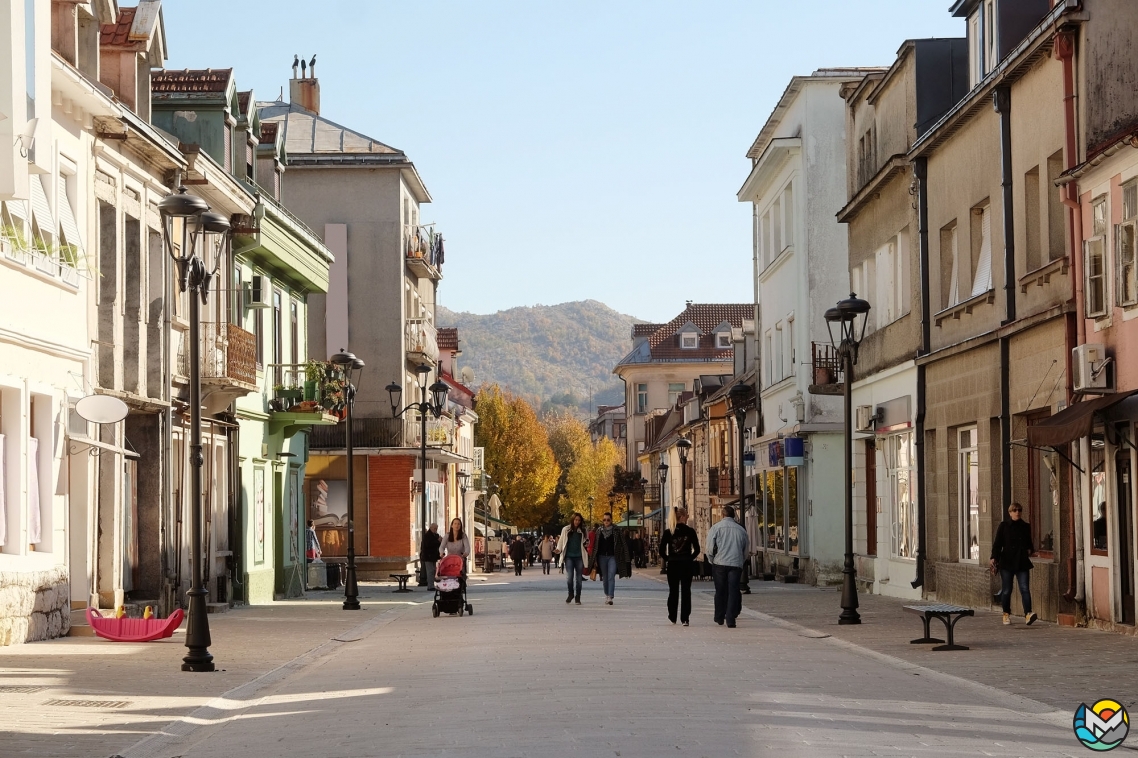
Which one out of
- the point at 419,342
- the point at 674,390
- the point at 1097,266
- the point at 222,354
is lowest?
the point at 222,354

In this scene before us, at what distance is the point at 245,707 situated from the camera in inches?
548

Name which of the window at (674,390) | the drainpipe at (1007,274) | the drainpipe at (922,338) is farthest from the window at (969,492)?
the window at (674,390)

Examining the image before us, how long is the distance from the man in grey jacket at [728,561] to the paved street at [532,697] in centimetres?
66

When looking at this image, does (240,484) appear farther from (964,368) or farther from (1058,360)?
(1058,360)

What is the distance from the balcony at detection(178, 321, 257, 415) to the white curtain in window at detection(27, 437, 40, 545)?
5.44 metres

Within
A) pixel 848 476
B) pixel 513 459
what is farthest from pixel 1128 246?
pixel 513 459

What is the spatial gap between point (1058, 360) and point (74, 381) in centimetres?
1338

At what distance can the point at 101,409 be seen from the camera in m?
21.8

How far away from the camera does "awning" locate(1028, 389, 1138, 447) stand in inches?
774

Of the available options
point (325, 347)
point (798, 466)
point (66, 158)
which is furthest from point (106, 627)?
point (325, 347)

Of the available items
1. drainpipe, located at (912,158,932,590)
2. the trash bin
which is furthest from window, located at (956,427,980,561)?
the trash bin

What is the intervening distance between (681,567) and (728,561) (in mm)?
813

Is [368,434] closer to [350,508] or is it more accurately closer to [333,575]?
[333,575]

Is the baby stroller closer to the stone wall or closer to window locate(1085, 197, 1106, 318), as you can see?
the stone wall
